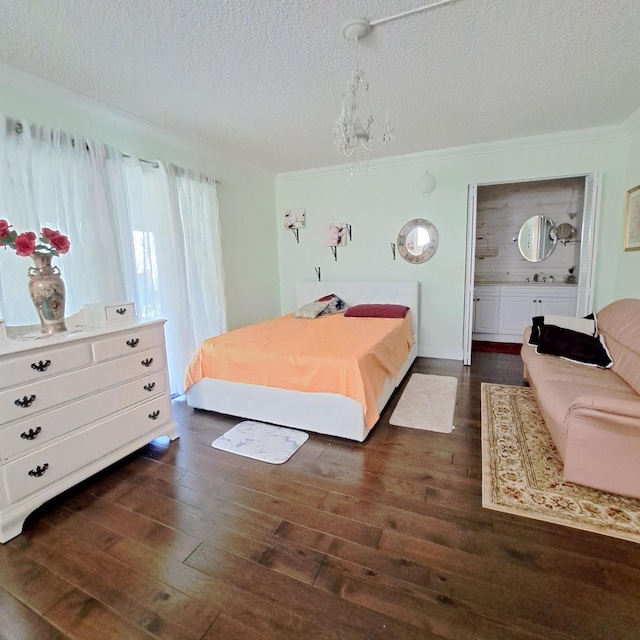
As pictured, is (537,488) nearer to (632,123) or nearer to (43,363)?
(43,363)

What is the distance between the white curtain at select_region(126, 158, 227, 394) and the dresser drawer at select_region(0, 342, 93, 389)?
1095mm

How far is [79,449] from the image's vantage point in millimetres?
1909

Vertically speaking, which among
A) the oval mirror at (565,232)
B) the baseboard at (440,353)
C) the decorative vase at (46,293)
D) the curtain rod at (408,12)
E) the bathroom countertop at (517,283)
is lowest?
the baseboard at (440,353)

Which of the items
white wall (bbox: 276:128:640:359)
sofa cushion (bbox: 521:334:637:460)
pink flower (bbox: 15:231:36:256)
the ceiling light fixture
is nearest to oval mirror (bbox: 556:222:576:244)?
white wall (bbox: 276:128:640:359)

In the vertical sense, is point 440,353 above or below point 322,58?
below

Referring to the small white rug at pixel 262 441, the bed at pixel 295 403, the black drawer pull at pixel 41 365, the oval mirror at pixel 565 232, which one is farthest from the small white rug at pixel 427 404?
the oval mirror at pixel 565 232

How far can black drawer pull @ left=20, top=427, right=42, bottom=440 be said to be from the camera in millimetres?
1679

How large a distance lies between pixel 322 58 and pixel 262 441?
8.20 feet

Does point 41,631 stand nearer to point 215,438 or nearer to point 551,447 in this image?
point 215,438

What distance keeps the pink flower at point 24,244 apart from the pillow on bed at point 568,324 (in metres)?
3.69

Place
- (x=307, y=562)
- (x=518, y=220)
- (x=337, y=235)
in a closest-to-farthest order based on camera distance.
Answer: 1. (x=307, y=562)
2. (x=337, y=235)
3. (x=518, y=220)

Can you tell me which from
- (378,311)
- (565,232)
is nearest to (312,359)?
(378,311)

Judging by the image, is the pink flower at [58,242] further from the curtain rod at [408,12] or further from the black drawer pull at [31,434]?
the curtain rod at [408,12]

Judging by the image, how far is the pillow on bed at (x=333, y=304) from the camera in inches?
167
